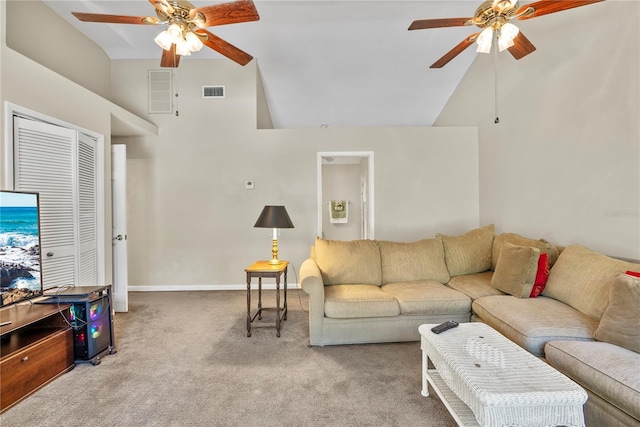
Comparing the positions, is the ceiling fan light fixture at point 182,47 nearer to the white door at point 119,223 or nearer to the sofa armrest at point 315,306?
the white door at point 119,223

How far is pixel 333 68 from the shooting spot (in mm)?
4602

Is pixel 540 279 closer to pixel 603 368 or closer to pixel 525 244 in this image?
pixel 525 244

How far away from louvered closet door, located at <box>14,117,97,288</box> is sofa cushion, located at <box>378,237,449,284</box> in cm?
313

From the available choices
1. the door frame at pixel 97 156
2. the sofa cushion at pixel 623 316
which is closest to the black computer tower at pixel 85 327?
the door frame at pixel 97 156

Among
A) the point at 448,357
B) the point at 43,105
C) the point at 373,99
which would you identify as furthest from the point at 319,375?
the point at 373,99

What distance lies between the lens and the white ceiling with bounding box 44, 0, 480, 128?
3492 mm

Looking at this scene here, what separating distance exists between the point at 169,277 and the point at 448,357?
4180mm

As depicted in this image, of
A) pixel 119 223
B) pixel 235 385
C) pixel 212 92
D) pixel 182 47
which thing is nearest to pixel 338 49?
pixel 212 92

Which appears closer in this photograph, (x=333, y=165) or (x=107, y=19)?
(x=107, y=19)

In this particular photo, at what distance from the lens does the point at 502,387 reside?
1.31 m

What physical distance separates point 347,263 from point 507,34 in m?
2.35

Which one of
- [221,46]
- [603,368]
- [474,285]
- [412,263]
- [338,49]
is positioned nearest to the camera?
[603,368]

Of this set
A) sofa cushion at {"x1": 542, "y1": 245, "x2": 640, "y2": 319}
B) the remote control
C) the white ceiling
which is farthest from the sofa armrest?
the white ceiling

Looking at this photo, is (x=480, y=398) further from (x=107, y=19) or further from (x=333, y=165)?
(x=333, y=165)
